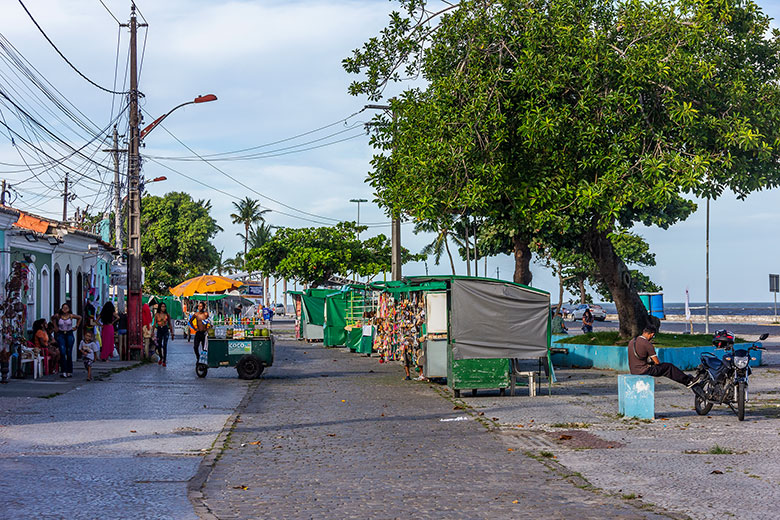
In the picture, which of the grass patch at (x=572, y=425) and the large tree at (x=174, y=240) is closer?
the grass patch at (x=572, y=425)

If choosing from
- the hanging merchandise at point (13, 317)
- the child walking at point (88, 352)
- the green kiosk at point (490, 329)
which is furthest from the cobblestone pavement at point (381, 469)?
the hanging merchandise at point (13, 317)

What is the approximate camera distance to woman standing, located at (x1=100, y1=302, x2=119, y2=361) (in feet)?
96.3

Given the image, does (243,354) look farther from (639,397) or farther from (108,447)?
(639,397)

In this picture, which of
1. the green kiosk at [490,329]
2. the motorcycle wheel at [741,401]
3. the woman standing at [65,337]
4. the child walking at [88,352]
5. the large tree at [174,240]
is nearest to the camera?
the motorcycle wheel at [741,401]

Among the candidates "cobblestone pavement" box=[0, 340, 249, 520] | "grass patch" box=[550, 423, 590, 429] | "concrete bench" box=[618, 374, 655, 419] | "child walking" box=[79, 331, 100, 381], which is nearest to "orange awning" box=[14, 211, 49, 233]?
"child walking" box=[79, 331, 100, 381]

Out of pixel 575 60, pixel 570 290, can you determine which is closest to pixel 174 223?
pixel 570 290

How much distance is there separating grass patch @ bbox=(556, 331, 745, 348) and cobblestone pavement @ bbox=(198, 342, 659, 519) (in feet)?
35.1

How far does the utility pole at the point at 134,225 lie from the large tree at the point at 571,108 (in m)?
9.73

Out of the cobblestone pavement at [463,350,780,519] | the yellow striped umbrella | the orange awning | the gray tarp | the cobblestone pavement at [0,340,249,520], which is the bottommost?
the cobblestone pavement at [463,350,780,519]

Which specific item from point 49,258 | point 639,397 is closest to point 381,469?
point 639,397

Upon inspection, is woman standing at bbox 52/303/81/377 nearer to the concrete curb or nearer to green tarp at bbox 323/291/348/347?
the concrete curb

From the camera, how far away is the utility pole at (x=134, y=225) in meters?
29.3

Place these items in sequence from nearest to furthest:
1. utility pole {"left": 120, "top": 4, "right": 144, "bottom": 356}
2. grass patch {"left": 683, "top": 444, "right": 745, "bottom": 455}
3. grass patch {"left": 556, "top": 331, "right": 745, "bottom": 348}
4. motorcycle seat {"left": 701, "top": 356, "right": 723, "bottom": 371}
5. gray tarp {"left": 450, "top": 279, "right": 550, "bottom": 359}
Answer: grass patch {"left": 683, "top": 444, "right": 745, "bottom": 455} → motorcycle seat {"left": 701, "top": 356, "right": 723, "bottom": 371} → gray tarp {"left": 450, "top": 279, "right": 550, "bottom": 359} → grass patch {"left": 556, "top": 331, "right": 745, "bottom": 348} → utility pole {"left": 120, "top": 4, "right": 144, "bottom": 356}

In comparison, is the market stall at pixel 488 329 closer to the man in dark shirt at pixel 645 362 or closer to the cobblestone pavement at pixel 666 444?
the cobblestone pavement at pixel 666 444
